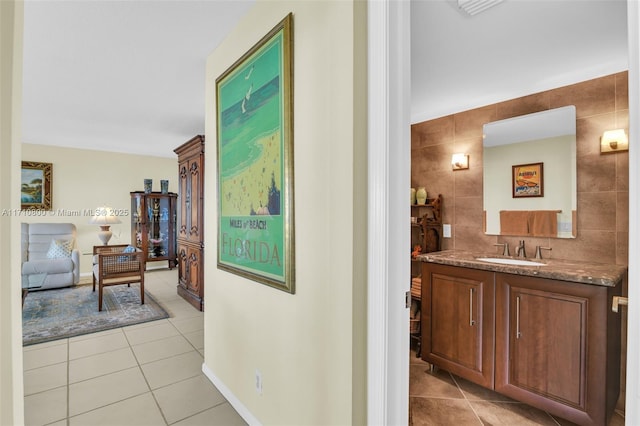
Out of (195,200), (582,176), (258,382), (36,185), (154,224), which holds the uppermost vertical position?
(36,185)

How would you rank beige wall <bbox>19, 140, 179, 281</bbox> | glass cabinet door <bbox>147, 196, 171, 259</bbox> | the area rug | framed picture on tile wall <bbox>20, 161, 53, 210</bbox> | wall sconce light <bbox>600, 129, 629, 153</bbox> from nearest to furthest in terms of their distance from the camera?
wall sconce light <bbox>600, 129, 629, 153</bbox> → the area rug → framed picture on tile wall <bbox>20, 161, 53, 210</bbox> → beige wall <bbox>19, 140, 179, 281</bbox> → glass cabinet door <bbox>147, 196, 171, 259</bbox>

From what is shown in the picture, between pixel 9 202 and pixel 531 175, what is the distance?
3148 mm

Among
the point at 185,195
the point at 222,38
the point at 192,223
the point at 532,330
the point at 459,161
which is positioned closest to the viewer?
the point at 532,330

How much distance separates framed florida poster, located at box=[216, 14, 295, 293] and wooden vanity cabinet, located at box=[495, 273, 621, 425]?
1553mm

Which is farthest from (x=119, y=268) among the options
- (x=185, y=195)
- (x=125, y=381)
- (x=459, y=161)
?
(x=459, y=161)

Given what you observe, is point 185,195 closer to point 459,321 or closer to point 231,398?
point 231,398

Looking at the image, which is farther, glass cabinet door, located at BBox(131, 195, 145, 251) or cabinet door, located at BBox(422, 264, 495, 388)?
glass cabinet door, located at BBox(131, 195, 145, 251)

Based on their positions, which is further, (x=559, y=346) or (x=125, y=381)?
(x=125, y=381)

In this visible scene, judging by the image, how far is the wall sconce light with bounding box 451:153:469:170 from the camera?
2.98 meters

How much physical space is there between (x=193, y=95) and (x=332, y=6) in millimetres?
2467

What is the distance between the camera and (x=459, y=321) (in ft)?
7.54

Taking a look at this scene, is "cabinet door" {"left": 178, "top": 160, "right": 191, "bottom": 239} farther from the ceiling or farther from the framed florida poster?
the framed florida poster

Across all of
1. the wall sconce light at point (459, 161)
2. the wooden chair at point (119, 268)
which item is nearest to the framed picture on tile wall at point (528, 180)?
the wall sconce light at point (459, 161)

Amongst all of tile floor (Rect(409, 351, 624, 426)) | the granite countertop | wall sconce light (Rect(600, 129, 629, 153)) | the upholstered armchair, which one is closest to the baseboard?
tile floor (Rect(409, 351, 624, 426))
